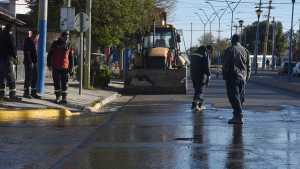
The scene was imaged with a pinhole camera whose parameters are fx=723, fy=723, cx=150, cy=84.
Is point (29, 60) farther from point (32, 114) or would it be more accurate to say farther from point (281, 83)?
point (281, 83)

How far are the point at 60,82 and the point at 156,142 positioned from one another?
768cm

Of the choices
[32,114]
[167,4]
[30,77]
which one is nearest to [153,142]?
[32,114]

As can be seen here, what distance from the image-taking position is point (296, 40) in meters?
141

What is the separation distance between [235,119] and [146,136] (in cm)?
293

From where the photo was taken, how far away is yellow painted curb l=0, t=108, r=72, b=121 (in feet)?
53.2

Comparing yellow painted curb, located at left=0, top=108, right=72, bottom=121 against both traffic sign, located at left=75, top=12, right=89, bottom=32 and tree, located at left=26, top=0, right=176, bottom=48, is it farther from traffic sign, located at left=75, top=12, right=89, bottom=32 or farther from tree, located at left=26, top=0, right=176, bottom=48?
tree, located at left=26, top=0, right=176, bottom=48

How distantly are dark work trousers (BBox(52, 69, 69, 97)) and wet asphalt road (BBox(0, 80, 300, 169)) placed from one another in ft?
6.97

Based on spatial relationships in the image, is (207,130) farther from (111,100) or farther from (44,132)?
(111,100)

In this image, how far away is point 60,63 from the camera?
62.1 ft

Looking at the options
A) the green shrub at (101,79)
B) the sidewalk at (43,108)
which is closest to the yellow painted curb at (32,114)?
the sidewalk at (43,108)

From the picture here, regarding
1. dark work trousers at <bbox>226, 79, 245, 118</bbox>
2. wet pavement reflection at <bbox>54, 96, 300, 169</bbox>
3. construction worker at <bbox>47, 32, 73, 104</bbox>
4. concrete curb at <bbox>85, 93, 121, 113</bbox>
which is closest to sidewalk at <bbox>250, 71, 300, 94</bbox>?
concrete curb at <bbox>85, 93, 121, 113</bbox>

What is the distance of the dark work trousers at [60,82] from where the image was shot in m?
19.1

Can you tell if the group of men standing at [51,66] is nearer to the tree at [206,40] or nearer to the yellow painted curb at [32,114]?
the yellow painted curb at [32,114]

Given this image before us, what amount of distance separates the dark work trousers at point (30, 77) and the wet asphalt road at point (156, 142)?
265 cm
